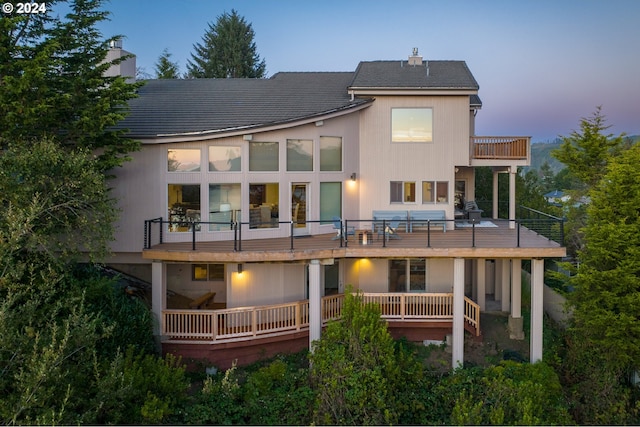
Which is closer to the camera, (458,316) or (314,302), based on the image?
(314,302)

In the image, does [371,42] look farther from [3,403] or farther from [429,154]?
[3,403]

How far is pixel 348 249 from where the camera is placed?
14.7 m

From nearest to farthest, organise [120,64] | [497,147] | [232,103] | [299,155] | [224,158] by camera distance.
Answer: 1. [224,158]
2. [299,155]
3. [232,103]
4. [497,147]
5. [120,64]

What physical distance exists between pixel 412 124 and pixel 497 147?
11.0 feet

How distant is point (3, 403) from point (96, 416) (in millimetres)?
1914

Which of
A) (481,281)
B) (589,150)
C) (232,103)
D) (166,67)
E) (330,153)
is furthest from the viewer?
(166,67)

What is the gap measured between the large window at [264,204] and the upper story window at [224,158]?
824 millimetres

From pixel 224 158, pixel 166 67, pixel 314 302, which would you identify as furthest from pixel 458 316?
pixel 166 67

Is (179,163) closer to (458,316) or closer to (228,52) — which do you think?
(458,316)

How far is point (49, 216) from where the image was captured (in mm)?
12094

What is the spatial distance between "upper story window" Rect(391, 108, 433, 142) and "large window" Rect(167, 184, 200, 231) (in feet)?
24.2

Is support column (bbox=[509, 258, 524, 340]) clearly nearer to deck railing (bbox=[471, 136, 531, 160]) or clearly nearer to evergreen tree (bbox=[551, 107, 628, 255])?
evergreen tree (bbox=[551, 107, 628, 255])

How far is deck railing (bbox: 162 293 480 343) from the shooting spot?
47.5ft

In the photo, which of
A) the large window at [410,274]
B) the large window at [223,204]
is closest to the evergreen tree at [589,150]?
the large window at [410,274]
